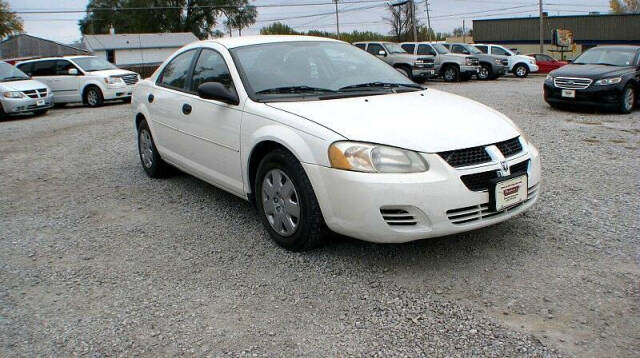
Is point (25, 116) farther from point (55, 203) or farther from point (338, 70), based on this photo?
point (338, 70)

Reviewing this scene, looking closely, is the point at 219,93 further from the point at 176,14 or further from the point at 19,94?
the point at 176,14

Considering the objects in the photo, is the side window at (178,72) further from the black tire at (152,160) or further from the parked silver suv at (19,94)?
the parked silver suv at (19,94)

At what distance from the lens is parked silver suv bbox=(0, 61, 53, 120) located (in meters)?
14.7

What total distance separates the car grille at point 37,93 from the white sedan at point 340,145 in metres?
11.7

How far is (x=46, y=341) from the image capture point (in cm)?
306

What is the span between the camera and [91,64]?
59.2 feet

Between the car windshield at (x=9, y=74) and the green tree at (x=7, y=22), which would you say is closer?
the car windshield at (x=9, y=74)

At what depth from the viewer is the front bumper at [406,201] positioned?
345 cm

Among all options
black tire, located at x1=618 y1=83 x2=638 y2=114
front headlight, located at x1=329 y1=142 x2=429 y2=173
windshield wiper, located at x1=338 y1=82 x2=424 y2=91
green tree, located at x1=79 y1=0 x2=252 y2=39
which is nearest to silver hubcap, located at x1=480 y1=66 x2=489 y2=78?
black tire, located at x1=618 y1=83 x2=638 y2=114

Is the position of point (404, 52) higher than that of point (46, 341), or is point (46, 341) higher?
point (404, 52)

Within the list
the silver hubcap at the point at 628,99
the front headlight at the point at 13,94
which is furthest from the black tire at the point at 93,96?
the silver hubcap at the point at 628,99

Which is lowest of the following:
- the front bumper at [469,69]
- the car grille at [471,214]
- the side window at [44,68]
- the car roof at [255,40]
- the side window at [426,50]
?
the car grille at [471,214]

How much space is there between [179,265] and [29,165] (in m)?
4.96

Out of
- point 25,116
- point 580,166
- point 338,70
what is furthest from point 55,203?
point 25,116
